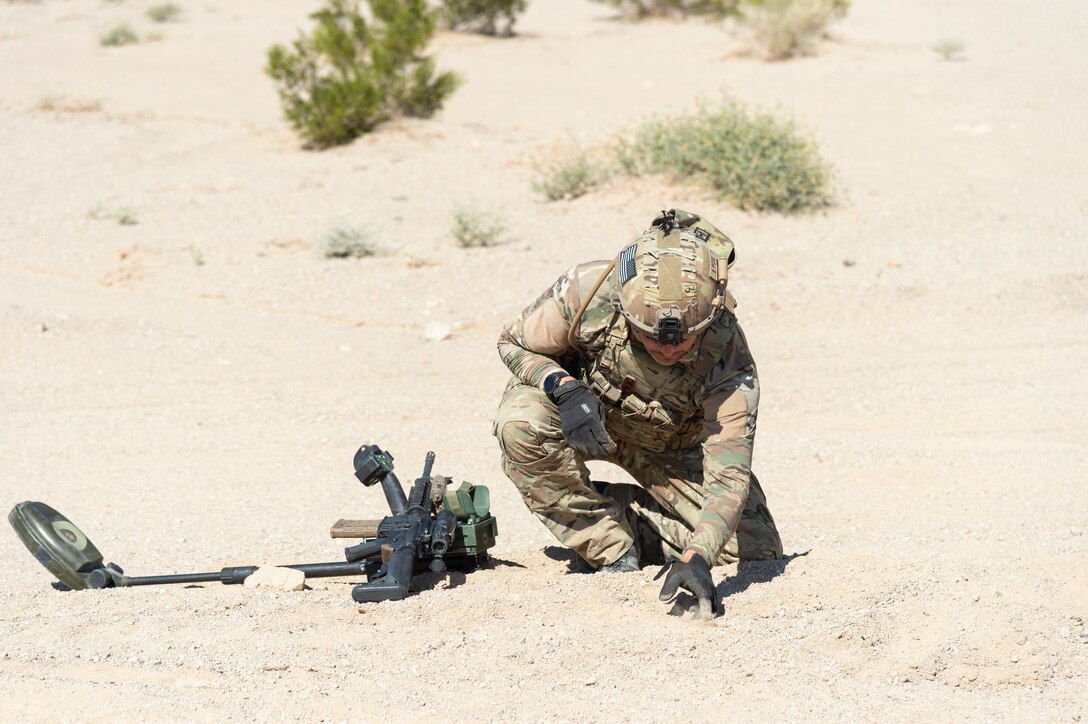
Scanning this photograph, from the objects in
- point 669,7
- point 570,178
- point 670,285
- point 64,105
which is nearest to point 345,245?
point 570,178

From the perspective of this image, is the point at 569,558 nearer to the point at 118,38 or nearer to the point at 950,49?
the point at 950,49

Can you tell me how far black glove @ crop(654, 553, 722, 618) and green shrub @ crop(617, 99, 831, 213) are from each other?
7.16 m

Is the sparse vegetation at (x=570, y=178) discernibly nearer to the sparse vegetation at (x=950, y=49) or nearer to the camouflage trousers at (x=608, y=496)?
the camouflage trousers at (x=608, y=496)

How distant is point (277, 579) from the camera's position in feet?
12.8

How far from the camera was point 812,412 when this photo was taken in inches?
267

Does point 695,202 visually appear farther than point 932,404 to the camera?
Yes

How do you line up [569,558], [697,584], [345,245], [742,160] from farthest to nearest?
[742,160] → [345,245] → [569,558] → [697,584]

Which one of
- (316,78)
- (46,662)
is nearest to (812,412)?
(46,662)

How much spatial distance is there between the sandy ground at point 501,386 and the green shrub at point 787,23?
25.9 inches

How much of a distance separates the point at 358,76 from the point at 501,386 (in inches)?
280

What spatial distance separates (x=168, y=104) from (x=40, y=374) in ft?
27.3

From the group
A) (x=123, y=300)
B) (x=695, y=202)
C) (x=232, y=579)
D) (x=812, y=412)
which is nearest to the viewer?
(x=232, y=579)

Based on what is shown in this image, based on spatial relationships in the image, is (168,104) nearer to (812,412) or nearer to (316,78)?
(316,78)

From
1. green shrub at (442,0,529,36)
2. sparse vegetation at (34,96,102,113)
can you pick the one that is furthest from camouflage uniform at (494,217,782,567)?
green shrub at (442,0,529,36)
